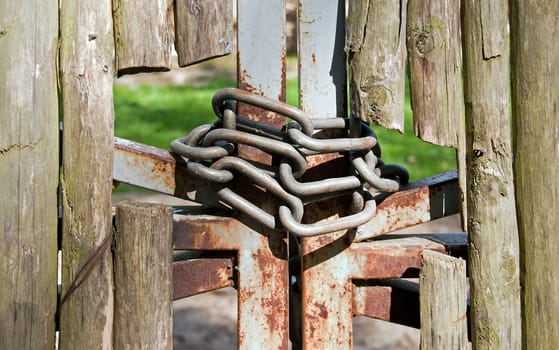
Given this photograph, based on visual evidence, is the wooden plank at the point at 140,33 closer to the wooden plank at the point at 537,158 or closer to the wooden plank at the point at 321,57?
the wooden plank at the point at 321,57

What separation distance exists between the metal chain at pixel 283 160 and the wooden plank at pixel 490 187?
0.23 m

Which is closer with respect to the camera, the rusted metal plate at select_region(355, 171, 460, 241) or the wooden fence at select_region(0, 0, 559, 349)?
the wooden fence at select_region(0, 0, 559, 349)

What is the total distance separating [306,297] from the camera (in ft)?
8.34

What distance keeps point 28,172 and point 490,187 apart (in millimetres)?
1137

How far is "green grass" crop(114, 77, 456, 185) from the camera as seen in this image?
20.9 feet

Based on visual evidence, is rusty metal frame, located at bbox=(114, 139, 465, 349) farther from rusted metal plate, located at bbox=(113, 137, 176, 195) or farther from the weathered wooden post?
the weathered wooden post

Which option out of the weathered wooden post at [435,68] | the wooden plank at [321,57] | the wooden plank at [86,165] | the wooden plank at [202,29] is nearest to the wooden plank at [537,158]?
the weathered wooden post at [435,68]

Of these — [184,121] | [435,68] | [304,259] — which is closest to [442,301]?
[304,259]

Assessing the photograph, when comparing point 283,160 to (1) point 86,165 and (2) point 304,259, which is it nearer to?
(2) point 304,259

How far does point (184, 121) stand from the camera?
7.25m

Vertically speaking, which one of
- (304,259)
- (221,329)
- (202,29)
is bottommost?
(221,329)

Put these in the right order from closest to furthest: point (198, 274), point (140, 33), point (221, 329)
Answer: point (140, 33) → point (198, 274) → point (221, 329)

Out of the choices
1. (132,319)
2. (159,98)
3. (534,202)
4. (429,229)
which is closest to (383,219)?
(534,202)

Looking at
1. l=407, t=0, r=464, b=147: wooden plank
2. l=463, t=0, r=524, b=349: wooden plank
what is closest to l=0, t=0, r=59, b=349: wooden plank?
l=407, t=0, r=464, b=147: wooden plank
